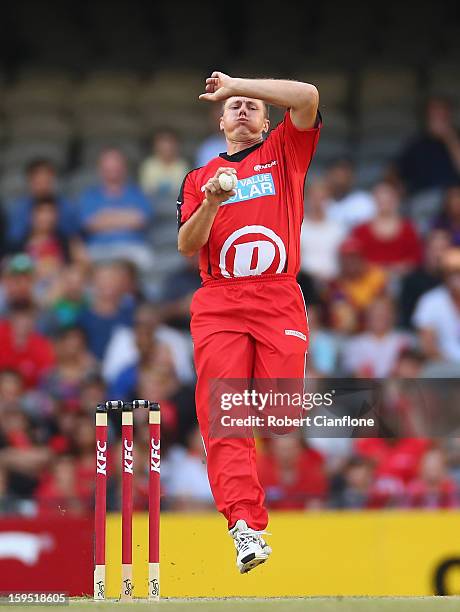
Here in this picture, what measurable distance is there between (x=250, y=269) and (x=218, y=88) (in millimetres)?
848

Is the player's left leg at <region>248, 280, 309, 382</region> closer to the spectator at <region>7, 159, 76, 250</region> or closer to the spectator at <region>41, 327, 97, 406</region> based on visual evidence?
the spectator at <region>41, 327, 97, 406</region>

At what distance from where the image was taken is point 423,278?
11.5 meters

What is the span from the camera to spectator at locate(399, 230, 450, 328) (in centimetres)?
1142

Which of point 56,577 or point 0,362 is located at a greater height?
point 0,362

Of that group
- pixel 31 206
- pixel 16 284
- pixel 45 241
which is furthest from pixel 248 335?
pixel 31 206

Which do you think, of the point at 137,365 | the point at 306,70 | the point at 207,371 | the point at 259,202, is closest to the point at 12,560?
the point at 207,371

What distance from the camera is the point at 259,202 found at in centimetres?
620

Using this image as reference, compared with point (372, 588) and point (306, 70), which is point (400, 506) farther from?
point (306, 70)

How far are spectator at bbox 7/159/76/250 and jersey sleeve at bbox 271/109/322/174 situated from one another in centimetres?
614

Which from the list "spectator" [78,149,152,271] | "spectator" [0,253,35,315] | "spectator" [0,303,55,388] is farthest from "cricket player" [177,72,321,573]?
"spectator" [78,149,152,271]

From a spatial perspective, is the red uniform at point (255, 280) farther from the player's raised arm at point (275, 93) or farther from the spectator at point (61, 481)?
the spectator at point (61, 481)

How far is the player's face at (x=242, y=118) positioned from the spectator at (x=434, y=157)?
6.39m

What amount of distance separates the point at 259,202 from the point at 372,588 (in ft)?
10.6

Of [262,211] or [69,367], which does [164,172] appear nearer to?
[69,367]
